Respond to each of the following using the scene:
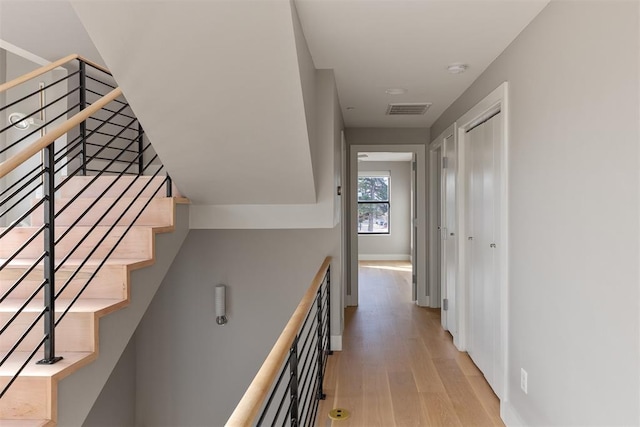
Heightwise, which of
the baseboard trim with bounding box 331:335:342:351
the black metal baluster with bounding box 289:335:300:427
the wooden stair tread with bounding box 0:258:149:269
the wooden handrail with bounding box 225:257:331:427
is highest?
the wooden stair tread with bounding box 0:258:149:269

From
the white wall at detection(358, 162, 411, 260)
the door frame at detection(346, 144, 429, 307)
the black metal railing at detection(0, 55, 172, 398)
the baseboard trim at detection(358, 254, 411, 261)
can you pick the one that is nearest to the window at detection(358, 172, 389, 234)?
the white wall at detection(358, 162, 411, 260)

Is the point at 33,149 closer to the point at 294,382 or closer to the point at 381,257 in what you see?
the point at 294,382

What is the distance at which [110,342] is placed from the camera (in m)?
2.16

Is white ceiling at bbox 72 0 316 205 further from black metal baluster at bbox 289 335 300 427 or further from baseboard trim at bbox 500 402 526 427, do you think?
baseboard trim at bbox 500 402 526 427

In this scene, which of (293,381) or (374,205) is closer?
(293,381)

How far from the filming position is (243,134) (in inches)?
99.0

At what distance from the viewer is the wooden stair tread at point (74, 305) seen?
202 centimetres

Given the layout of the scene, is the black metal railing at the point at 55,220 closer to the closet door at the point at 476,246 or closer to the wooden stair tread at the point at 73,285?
the wooden stair tread at the point at 73,285

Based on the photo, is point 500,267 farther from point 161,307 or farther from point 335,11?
point 161,307

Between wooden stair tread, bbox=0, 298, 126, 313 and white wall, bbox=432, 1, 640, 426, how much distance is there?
2203 millimetres

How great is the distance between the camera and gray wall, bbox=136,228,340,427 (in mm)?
3553

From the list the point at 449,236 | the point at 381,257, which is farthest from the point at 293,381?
the point at 381,257

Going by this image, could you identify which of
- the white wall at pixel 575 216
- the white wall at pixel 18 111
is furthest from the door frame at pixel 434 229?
the white wall at pixel 18 111

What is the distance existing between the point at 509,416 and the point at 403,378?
842mm
